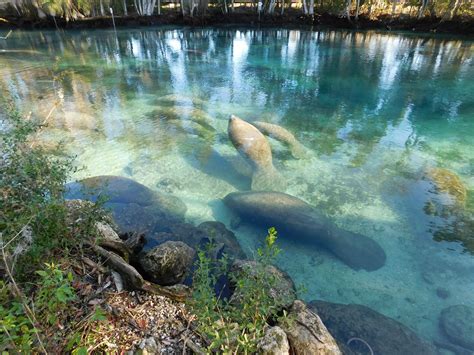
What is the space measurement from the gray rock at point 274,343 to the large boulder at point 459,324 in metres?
3.15

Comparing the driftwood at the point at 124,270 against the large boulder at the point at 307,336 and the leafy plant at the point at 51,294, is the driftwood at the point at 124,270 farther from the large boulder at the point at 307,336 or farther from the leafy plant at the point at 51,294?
the large boulder at the point at 307,336

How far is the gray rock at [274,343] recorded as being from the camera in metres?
2.87

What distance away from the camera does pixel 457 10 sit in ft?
90.2

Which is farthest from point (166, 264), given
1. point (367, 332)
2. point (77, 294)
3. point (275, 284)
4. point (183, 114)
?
point (183, 114)

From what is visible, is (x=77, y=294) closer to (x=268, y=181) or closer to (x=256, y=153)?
(x=268, y=181)

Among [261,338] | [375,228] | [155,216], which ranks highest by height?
[261,338]

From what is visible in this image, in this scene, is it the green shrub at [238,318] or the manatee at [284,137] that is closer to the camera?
the green shrub at [238,318]

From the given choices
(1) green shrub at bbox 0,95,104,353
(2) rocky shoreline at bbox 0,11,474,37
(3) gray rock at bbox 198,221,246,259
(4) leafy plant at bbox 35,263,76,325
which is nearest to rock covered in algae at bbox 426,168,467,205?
(3) gray rock at bbox 198,221,246,259

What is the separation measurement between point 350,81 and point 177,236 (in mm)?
13451

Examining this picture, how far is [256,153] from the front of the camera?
8.54 meters

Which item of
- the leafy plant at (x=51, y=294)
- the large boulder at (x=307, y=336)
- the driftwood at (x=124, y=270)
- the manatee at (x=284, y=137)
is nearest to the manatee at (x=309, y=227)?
the large boulder at (x=307, y=336)

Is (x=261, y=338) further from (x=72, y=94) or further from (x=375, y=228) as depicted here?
(x=72, y=94)

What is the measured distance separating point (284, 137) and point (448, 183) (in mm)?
4548

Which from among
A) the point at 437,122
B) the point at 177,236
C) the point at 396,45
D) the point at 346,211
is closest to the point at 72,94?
the point at 177,236
